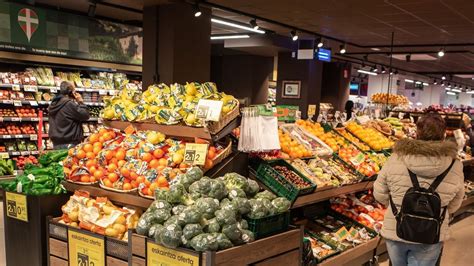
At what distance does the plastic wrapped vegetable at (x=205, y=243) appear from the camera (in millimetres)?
2262

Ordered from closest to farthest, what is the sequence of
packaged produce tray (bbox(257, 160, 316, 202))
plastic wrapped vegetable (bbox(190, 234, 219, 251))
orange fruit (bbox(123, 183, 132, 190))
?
plastic wrapped vegetable (bbox(190, 234, 219, 251)) < orange fruit (bbox(123, 183, 132, 190)) < packaged produce tray (bbox(257, 160, 316, 202))

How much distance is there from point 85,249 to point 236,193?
3.79 feet

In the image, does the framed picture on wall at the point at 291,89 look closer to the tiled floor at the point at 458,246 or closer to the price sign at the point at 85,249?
the tiled floor at the point at 458,246

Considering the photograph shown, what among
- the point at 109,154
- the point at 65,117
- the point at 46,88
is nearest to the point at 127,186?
the point at 109,154

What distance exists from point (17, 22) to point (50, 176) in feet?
14.7

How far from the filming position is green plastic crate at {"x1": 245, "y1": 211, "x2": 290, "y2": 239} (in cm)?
258

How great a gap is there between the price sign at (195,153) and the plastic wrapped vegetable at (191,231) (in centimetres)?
70

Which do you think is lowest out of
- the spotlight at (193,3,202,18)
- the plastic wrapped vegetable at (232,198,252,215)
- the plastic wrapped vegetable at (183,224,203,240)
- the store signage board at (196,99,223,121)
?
the plastic wrapped vegetable at (183,224,203,240)

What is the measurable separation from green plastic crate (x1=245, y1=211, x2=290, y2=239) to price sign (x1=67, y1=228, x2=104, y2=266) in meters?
1.05

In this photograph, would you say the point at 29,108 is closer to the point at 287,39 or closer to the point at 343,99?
the point at 287,39

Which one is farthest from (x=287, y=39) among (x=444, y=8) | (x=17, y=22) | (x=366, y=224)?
(x=366, y=224)

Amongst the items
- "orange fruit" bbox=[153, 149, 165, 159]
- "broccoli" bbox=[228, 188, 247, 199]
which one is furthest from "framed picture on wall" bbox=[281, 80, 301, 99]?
"broccoli" bbox=[228, 188, 247, 199]

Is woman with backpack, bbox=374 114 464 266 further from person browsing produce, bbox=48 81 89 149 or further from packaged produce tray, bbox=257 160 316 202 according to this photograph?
person browsing produce, bbox=48 81 89 149

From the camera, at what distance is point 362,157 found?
4762 millimetres
